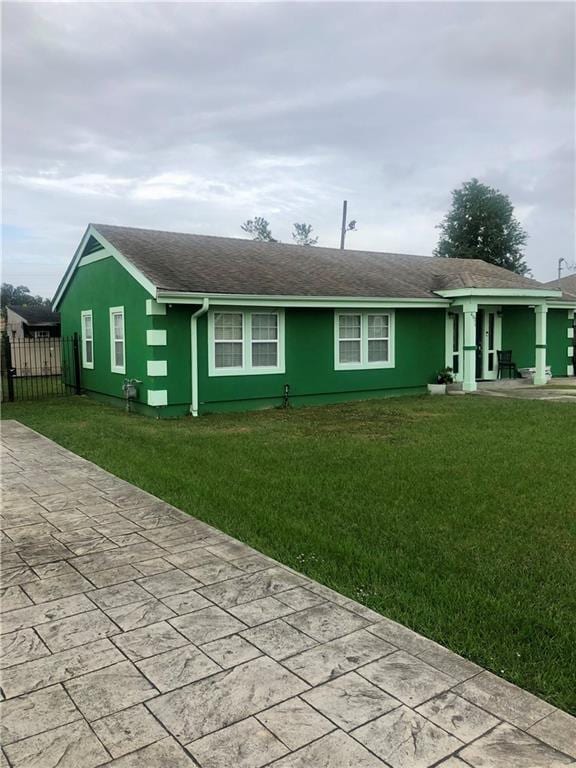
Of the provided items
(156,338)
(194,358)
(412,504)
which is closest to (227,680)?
(412,504)

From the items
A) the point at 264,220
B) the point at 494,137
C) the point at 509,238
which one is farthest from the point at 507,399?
the point at 264,220

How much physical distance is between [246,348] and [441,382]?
5.84 metres

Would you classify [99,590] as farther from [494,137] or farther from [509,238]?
[509,238]

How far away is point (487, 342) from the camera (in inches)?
696

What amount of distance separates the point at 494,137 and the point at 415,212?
1696 centimetres

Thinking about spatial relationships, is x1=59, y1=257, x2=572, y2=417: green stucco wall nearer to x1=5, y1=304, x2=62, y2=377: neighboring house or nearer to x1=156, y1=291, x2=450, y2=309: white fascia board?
x1=156, y1=291, x2=450, y2=309: white fascia board

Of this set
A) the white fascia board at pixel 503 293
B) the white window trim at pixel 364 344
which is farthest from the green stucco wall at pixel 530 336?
the white window trim at pixel 364 344

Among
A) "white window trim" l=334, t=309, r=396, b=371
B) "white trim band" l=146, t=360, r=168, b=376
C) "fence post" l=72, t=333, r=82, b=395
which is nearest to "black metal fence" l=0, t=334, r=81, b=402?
"fence post" l=72, t=333, r=82, b=395

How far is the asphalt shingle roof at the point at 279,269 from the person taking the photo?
41.7 ft

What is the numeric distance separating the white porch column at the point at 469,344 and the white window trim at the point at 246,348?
16.8ft

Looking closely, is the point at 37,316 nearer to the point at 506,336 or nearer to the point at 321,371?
the point at 321,371

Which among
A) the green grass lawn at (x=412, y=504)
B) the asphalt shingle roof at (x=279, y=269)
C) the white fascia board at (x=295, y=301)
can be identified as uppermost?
the asphalt shingle roof at (x=279, y=269)

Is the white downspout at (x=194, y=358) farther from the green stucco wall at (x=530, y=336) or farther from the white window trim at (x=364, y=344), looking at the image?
the green stucco wall at (x=530, y=336)

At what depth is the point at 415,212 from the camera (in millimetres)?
34188
